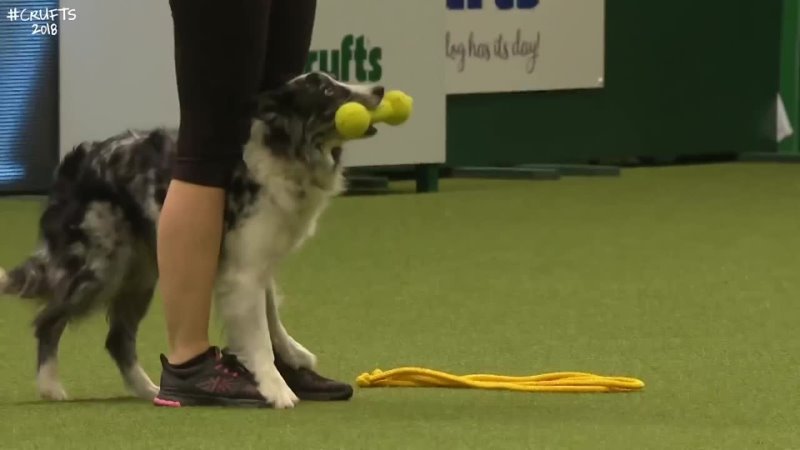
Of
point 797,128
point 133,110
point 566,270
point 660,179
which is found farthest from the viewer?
point 797,128

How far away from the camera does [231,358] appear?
10.9ft

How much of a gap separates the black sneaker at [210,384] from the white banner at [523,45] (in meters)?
5.78

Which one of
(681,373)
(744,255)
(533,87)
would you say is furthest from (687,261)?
(533,87)

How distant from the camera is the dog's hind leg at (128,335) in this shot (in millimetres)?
3549

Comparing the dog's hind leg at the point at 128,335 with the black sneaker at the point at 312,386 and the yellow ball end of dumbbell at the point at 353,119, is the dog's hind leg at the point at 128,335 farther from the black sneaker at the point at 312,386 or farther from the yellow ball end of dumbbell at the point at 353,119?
the yellow ball end of dumbbell at the point at 353,119

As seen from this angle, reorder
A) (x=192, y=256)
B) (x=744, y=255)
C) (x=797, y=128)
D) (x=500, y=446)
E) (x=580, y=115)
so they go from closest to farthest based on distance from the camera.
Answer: (x=500, y=446) → (x=192, y=256) → (x=744, y=255) → (x=580, y=115) → (x=797, y=128)

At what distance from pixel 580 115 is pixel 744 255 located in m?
4.10

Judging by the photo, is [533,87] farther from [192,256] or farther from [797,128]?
[192,256]

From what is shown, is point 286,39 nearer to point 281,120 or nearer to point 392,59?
point 281,120

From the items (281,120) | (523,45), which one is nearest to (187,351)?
(281,120)

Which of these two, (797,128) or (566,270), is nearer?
(566,270)

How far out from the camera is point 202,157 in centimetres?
328

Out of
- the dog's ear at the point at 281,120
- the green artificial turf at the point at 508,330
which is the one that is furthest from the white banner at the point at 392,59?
the dog's ear at the point at 281,120

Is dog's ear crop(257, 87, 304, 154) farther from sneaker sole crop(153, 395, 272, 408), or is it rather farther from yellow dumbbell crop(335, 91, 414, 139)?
sneaker sole crop(153, 395, 272, 408)
